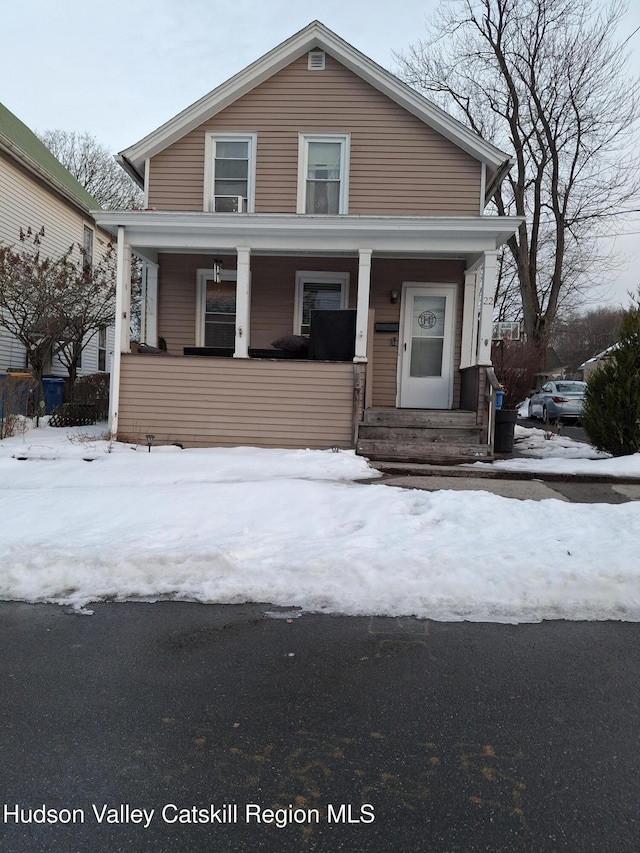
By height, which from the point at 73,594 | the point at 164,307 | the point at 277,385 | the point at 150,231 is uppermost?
the point at 150,231

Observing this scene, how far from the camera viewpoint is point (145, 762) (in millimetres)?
2164

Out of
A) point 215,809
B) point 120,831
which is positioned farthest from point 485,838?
point 120,831


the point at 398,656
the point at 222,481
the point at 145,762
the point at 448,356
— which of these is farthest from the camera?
the point at 448,356

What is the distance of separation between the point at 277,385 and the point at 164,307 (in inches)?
135

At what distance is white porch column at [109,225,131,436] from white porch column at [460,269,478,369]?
6060mm

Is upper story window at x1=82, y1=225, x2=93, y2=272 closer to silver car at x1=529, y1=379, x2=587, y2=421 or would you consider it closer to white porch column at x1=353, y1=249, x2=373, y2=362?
white porch column at x1=353, y1=249, x2=373, y2=362

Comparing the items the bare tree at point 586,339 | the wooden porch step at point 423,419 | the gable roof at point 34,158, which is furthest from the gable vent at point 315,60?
the bare tree at point 586,339

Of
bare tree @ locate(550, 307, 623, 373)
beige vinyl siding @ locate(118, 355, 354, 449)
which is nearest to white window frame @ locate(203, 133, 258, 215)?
beige vinyl siding @ locate(118, 355, 354, 449)

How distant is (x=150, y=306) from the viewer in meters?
11.3

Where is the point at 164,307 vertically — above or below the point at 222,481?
above

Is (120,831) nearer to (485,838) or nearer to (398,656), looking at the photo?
(485,838)

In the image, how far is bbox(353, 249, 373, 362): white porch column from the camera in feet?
30.7

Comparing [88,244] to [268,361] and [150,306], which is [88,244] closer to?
[150,306]

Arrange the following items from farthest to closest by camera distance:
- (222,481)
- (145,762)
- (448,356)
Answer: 1. (448,356)
2. (222,481)
3. (145,762)
